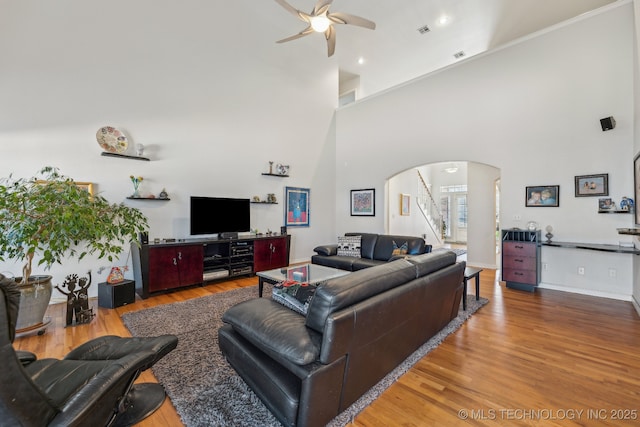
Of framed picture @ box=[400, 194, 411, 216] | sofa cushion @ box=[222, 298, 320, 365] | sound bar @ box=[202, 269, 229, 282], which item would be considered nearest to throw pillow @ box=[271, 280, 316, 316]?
sofa cushion @ box=[222, 298, 320, 365]

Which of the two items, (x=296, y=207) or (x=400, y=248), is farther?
(x=296, y=207)

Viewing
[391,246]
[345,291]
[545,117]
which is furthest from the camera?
[391,246]

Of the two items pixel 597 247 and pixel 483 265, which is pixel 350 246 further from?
pixel 597 247

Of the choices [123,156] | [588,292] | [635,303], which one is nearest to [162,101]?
[123,156]

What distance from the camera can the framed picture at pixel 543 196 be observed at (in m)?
4.40

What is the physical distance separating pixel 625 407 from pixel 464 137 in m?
4.57

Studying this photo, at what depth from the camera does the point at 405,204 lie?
788 centimetres

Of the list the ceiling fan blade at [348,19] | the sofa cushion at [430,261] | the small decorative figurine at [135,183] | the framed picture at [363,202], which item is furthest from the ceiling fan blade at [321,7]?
the framed picture at [363,202]

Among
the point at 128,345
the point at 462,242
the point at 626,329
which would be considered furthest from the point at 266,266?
the point at 462,242

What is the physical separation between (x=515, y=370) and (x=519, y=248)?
9.30 ft

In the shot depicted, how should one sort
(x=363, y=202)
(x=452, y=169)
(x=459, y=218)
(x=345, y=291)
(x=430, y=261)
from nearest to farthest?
(x=345, y=291) → (x=430, y=261) → (x=363, y=202) → (x=452, y=169) → (x=459, y=218)

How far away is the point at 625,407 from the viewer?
5.91 ft

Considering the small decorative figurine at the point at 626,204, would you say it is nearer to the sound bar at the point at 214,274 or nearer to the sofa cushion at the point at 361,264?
the sofa cushion at the point at 361,264

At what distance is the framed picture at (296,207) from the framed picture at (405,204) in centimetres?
266
